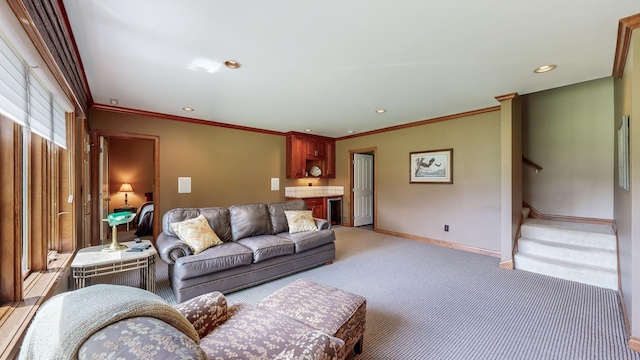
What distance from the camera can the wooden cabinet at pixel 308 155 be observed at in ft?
19.6

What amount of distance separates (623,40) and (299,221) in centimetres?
361

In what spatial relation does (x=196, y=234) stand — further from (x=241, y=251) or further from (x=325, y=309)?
(x=325, y=309)

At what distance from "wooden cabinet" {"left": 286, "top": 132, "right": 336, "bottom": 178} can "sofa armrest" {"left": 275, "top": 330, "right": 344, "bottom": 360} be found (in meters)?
4.95

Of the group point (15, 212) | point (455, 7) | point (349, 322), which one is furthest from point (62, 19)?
point (349, 322)

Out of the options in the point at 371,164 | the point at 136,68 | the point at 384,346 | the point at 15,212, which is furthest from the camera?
the point at 371,164

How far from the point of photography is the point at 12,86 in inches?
50.8

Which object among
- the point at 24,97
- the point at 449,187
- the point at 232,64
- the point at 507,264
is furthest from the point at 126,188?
the point at 507,264

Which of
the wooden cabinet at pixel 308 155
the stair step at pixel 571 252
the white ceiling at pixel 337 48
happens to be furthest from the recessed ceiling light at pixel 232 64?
the stair step at pixel 571 252

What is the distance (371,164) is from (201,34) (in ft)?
18.1

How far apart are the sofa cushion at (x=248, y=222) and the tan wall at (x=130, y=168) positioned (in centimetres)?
446

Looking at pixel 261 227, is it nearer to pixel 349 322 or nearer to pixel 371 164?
pixel 349 322

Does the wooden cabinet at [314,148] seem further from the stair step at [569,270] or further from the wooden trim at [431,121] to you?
the stair step at [569,270]

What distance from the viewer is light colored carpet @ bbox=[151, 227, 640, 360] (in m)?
1.88

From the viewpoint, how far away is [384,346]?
75.5 inches
